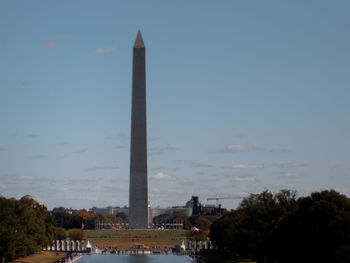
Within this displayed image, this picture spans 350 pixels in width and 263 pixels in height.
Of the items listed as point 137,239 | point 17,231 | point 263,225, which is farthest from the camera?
point 137,239

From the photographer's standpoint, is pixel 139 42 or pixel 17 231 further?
pixel 139 42

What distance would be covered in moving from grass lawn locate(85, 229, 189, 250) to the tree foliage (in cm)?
3662

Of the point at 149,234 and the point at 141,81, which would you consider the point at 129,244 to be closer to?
the point at 149,234

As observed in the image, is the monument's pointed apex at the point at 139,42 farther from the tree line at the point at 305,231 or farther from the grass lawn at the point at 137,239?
the tree line at the point at 305,231

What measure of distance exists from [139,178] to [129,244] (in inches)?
515

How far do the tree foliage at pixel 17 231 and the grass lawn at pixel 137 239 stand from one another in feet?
120

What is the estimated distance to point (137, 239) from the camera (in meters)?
128

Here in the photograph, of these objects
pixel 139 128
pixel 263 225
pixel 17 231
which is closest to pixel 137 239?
pixel 139 128

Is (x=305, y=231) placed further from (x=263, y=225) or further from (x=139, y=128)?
(x=139, y=128)

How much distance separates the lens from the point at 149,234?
13475 cm

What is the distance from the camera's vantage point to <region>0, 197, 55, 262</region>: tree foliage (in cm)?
6419

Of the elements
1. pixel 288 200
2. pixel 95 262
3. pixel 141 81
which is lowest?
pixel 95 262

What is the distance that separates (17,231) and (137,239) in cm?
5735

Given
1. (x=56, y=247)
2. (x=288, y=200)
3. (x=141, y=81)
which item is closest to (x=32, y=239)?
(x=288, y=200)
